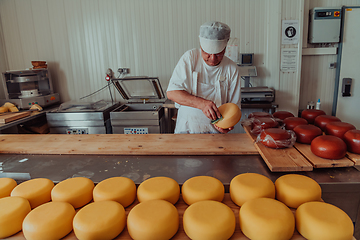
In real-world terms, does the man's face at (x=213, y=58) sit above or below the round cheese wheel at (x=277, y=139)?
above

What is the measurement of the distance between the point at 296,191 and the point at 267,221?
0.25 metres

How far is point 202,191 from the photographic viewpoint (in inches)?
38.1

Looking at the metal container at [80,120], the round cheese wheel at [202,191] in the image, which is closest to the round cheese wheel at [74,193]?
the round cheese wheel at [202,191]

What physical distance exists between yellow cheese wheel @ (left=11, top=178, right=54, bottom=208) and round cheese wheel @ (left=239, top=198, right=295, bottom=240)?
86 cm

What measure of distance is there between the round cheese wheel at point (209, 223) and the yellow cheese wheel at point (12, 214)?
2.11ft

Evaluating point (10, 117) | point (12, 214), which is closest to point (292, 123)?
point (12, 214)

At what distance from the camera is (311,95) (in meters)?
3.70

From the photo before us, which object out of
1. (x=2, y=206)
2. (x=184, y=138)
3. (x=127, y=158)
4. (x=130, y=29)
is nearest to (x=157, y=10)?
(x=130, y=29)

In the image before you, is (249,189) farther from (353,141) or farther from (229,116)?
(353,141)

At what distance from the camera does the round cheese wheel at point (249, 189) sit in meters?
0.95

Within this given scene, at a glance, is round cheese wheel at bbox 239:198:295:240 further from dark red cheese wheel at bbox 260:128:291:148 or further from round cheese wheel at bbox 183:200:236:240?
dark red cheese wheel at bbox 260:128:291:148

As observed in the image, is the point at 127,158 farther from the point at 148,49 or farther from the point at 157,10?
the point at 157,10

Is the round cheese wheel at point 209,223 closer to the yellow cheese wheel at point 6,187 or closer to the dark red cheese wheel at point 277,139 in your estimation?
the dark red cheese wheel at point 277,139

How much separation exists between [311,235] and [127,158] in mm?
1038
